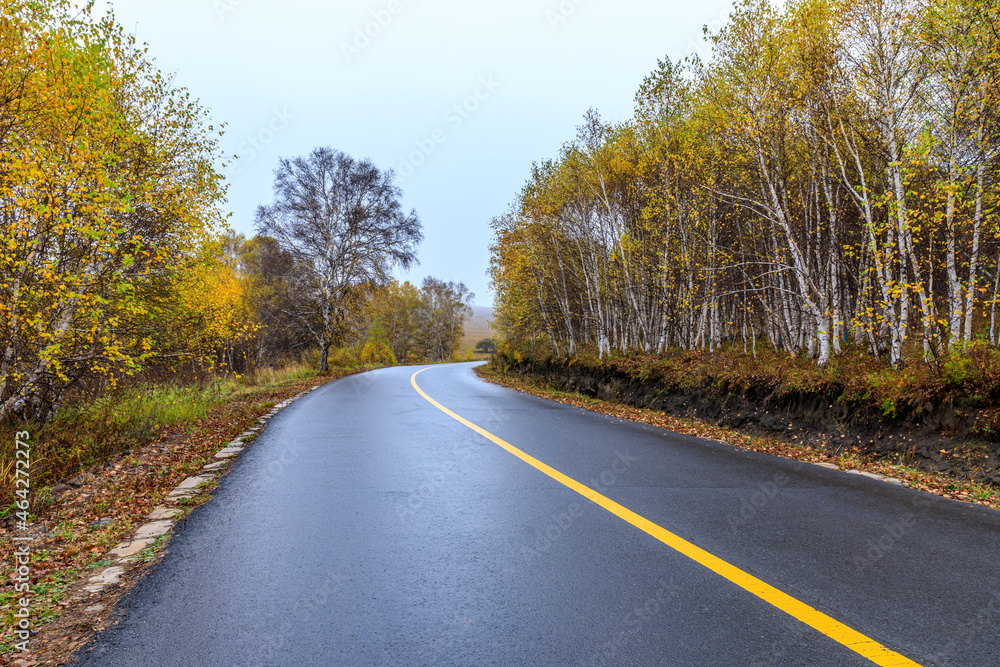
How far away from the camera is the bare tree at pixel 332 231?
24828 mm

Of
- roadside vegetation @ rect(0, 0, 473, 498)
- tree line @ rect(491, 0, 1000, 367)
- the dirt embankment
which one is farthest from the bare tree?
the dirt embankment

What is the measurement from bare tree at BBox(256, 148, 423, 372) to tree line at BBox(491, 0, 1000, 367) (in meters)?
8.15

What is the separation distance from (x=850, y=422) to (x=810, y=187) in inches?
293

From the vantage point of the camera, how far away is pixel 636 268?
56.4 feet

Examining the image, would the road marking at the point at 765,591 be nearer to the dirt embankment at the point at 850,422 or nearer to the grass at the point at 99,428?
the dirt embankment at the point at 850,422

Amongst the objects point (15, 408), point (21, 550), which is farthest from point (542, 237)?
point (21, 550)

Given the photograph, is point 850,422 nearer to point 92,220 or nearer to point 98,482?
point 98,482

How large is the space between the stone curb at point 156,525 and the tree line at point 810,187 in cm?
874

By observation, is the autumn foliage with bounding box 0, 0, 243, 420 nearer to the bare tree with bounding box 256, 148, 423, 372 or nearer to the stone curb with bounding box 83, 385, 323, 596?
the stone curb with bounding box 83, 385, 323, 596

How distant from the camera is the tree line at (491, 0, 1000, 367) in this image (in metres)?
7.57

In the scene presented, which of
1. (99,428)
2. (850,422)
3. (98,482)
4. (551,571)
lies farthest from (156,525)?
(850,422)

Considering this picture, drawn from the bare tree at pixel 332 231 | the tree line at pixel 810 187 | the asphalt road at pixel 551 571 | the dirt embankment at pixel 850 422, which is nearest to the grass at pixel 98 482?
the asphalt road at pixel 551 571

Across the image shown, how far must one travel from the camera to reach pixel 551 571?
2984mm

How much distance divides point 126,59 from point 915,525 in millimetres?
11647
